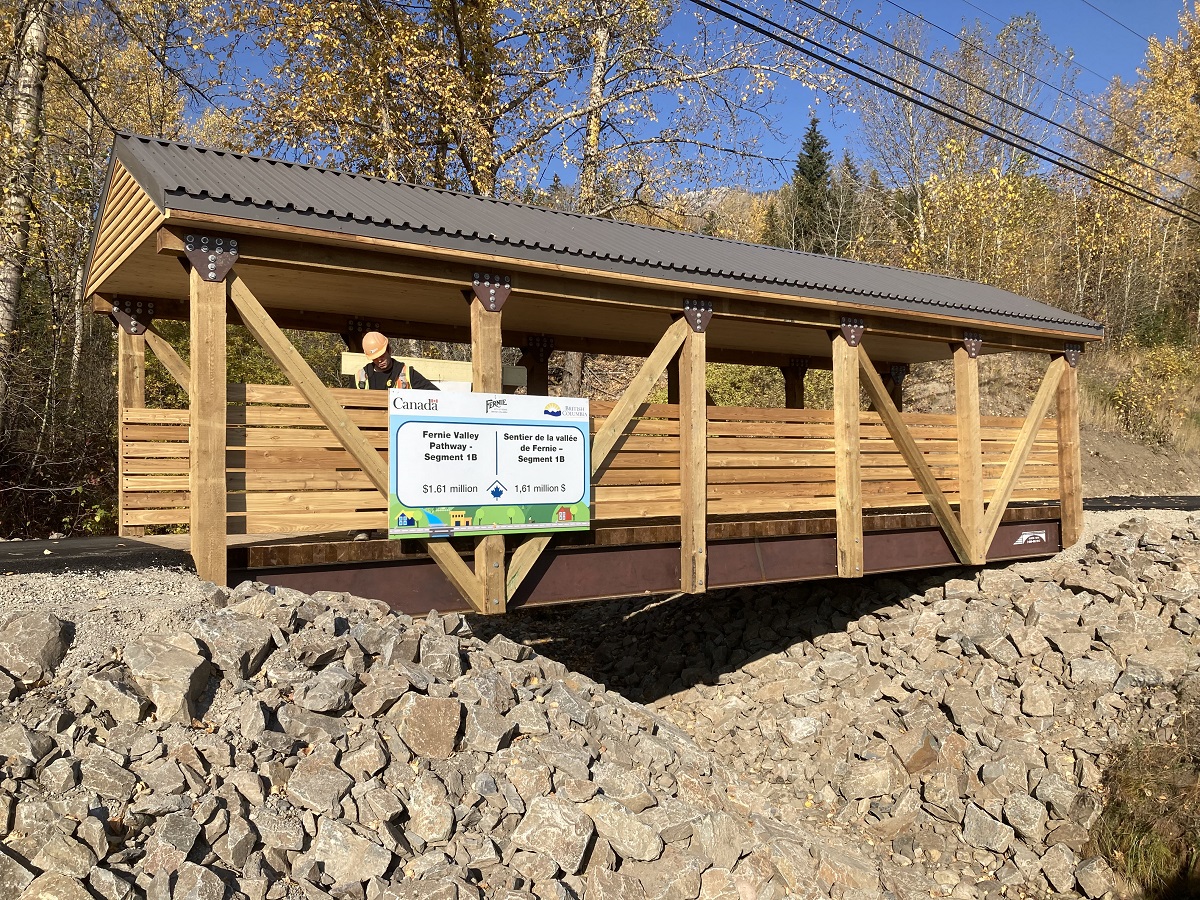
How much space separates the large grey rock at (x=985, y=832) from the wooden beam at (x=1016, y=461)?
391cm

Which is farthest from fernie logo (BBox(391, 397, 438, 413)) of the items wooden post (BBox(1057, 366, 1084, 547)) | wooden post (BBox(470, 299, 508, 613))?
wooden post (BBox(1057, 366, 1084, 547))

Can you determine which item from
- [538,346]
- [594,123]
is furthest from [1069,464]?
[594,123]

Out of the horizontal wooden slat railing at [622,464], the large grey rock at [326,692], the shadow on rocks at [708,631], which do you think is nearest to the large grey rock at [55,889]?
the large grey rock at [326,692]

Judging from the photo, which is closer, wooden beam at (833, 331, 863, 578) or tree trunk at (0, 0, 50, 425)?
wooden beam at (833, 331, 863, 578)

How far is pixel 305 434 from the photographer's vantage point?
689cm

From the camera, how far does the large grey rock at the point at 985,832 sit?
9039mm

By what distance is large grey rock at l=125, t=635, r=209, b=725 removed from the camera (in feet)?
16.1

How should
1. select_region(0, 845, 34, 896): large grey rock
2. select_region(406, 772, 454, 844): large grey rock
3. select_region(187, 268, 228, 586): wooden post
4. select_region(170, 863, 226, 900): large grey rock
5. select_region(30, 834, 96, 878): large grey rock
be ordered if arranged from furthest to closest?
select_region(187, 268, 228, 586): wooden post, select_region(406, 772, 454, 844): large grey rock, select_region(170, 863, 226, 900): large grey rock, select_region(30, 834, 96, 878): large grey rock, select_region(0, 845, 34, 896): large grey rock

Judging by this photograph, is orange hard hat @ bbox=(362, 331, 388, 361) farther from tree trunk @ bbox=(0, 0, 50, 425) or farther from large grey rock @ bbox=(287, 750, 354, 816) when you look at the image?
tree trunk @ bbox=(0, 0, 50, 425)

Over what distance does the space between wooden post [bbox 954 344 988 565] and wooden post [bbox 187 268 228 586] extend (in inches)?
365

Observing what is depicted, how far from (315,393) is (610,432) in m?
2.81

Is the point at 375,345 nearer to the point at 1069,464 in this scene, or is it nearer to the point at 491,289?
the point at 491,289

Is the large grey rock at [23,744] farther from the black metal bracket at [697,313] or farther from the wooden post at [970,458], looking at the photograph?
the wooden post at [970,458]

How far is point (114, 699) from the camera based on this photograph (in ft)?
15.7
